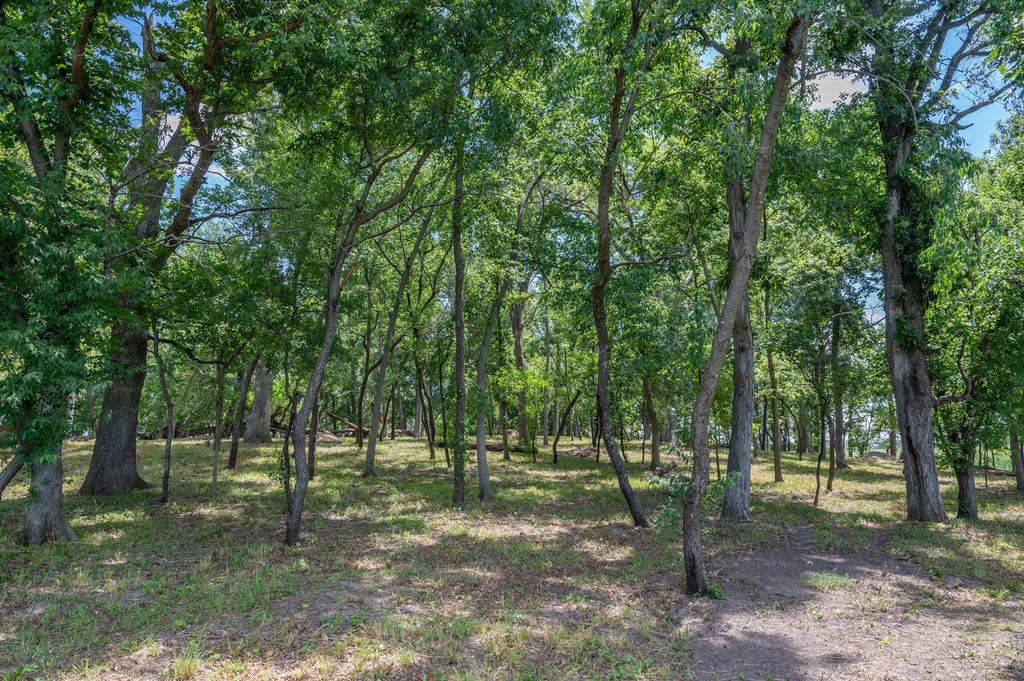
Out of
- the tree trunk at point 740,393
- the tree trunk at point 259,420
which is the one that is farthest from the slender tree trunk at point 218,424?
the tree trunk at point 740,393

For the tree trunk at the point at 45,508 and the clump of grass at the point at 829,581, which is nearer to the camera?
the clump of grass at the point at 829,581

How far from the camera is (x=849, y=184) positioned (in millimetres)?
13406

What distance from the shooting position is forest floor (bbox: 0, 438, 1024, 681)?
559 centimetres

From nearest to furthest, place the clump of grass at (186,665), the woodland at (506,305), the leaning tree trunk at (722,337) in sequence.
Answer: the clump of grass at (186,665) < the woodland at (506,305) < the leaning tree trunk at (722,337)

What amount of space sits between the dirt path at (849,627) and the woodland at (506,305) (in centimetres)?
6

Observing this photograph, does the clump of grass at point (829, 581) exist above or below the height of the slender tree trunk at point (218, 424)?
below

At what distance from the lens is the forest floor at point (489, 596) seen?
559cm

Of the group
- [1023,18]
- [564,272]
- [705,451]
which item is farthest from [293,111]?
[1023,18]

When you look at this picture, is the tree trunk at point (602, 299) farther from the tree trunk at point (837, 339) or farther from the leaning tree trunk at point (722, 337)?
the tree trunk at point (837, 339)

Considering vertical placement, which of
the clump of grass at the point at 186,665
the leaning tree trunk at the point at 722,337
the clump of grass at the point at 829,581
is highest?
the leaning tree trunk at the point at 722,337

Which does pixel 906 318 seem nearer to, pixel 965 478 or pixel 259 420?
pixel 965 478

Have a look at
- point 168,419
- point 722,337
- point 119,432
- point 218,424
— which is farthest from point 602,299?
point 119,432

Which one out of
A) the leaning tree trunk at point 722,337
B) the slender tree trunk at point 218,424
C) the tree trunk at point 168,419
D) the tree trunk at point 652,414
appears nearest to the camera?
the leaning tree trunk at point 722,337

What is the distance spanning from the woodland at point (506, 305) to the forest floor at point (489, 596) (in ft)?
0.22
